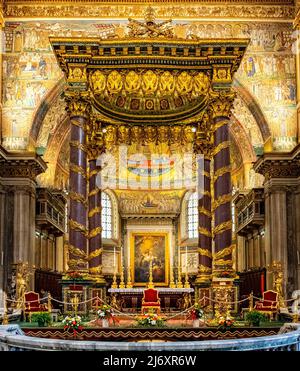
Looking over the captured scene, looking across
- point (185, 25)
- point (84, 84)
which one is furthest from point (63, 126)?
point (84, 84)

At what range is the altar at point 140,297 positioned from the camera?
20.5 m

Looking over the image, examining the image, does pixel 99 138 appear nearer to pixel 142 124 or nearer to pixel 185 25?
pixel 142 124

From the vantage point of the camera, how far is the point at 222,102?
706 inches

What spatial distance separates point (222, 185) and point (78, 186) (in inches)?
148

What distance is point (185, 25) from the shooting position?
27.1 meters

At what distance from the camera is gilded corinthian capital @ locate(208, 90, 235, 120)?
58.6 ft

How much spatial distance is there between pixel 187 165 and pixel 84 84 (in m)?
19.1

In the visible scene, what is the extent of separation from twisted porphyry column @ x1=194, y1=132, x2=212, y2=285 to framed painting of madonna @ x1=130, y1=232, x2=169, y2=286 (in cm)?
1305

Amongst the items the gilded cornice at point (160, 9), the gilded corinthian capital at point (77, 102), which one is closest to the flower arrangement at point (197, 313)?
the gilded corinthian capital at point (77, 102)

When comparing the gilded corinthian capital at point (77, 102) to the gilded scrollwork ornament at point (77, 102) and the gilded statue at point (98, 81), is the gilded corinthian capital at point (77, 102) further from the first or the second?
the gilded statue at point (98, 81)

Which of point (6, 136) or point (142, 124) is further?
point (6, 136)

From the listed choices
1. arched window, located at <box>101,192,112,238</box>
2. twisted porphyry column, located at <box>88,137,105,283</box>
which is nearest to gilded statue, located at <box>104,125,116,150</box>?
twisted porphyry column, located at <box>88,137,105,283</box>

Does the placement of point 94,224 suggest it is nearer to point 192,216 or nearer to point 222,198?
point 222,198

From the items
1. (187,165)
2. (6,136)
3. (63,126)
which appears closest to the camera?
(6,136)
